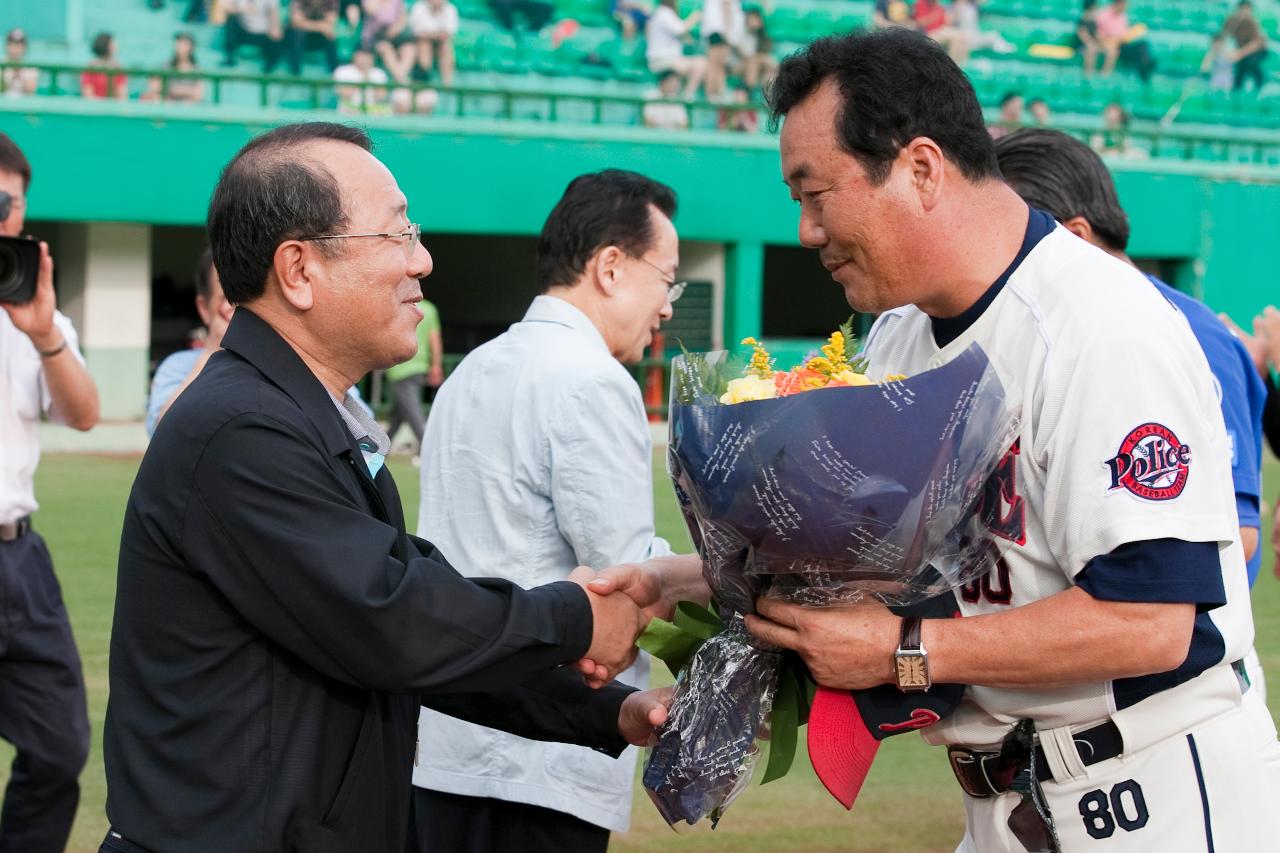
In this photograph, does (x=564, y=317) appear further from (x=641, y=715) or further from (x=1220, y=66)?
(x=1220, y=66)

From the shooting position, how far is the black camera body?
483 cm

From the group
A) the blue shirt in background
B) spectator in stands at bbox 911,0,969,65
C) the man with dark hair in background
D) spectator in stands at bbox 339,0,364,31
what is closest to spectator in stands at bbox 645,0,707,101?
spectator in stands at bbox 911,0,969,65

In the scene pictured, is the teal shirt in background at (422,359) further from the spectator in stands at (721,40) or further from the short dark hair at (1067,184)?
the short dark hair at (1067,184)

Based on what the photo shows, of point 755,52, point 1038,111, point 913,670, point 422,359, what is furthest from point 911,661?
point 1038,111

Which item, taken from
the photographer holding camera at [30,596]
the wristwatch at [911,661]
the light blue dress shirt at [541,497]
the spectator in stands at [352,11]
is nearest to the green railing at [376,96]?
the spectator in stands at [352,11]

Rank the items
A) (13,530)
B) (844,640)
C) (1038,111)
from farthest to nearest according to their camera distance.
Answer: (1038,111)
(13,530)
(844,640)

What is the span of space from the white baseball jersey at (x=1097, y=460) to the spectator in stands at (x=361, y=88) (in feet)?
57.4

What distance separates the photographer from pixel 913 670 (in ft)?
8.00

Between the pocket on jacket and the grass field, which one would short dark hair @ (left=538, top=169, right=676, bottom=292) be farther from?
the grass field

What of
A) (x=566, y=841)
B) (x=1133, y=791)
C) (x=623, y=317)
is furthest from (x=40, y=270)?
(x=1133, y=791)

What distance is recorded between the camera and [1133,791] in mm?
2527

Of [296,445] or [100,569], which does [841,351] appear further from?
[100,569]

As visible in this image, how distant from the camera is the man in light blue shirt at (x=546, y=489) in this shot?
3.78 metres

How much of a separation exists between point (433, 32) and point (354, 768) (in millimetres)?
20674
